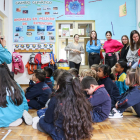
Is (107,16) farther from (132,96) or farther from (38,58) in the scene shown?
(132,96)

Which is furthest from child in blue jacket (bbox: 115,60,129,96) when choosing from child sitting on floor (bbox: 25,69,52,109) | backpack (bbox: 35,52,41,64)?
backpack (bbox: 35,52,41,64)

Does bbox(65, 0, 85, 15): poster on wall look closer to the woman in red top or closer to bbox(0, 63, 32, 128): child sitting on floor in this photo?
the woman in red top

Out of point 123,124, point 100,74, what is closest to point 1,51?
point 100,74

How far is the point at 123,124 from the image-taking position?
1.71 m

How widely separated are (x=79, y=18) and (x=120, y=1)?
1357 millimetres

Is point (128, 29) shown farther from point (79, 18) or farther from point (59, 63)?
point (59, 63)

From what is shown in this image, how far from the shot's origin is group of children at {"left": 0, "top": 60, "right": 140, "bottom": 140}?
1208mm

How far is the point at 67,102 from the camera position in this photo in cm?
121

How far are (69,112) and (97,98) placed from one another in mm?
574

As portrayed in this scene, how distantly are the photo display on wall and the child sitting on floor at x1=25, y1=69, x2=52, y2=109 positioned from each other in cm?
279

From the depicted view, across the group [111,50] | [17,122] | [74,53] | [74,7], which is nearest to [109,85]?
[17,122]

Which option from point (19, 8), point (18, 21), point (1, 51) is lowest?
point (1, 51)

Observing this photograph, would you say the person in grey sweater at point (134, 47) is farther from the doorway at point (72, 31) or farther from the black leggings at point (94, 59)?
the doorway at point (72, 31)

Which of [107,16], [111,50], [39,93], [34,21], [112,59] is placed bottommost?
[39,93]
